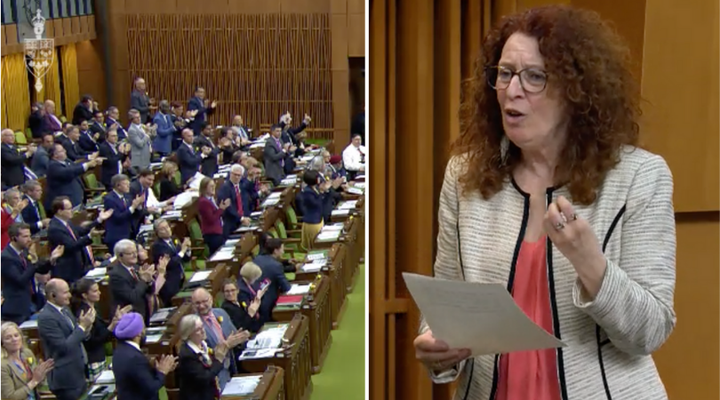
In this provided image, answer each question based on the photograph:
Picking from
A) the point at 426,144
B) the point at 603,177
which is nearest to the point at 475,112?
the point at 603,177

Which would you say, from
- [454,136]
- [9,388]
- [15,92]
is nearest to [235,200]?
[15,92]

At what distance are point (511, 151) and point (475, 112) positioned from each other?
0.10 metres

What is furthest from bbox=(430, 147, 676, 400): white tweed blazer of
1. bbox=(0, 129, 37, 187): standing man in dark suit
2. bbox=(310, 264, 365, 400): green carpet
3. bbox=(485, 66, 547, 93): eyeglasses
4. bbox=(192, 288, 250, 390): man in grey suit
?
bbox=(192, 288, 250, 390): man in grey suit

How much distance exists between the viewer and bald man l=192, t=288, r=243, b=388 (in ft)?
12.0

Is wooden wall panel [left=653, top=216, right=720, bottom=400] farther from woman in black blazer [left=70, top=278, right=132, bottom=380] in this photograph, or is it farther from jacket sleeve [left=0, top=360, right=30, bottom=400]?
jacket sleeve [left=0, top=360, right=30, bottom=400]

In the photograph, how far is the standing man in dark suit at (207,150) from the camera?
366 cm

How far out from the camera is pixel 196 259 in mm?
3789

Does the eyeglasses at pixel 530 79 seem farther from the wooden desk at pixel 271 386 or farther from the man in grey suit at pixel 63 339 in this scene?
the wooden desk at pixel 271 386

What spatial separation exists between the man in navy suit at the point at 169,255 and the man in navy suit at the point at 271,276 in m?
0.37

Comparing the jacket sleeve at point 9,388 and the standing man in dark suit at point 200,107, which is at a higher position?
the standing man in dark suit at point 200,107

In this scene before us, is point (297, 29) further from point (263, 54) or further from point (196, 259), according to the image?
point (196, 259)

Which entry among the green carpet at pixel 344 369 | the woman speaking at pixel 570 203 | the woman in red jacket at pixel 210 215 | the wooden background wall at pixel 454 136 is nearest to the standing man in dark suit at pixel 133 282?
the woman in red jacket at pixel 210 215

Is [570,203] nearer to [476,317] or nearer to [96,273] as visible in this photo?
[476,317]

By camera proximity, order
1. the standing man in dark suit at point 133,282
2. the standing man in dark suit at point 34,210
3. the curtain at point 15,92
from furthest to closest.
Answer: the standing man in dark suit at point 133,282 < the standing man in dark suit at point 34,210 < the curtain at point 15,92
